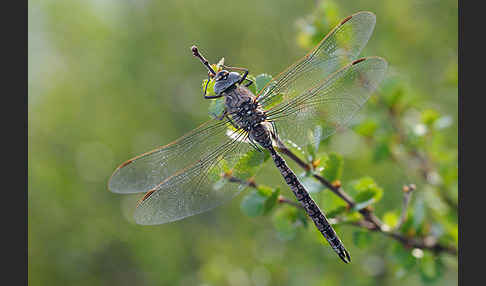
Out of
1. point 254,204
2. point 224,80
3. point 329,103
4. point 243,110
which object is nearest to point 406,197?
point 329,103

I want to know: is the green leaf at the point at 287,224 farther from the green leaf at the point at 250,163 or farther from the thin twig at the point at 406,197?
the thin twig at the point at 406,197

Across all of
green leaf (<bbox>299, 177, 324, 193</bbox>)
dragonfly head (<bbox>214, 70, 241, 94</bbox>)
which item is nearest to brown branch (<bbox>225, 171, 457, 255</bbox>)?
green leaf (<bbox>299, 177, 324, 193</bbox>)

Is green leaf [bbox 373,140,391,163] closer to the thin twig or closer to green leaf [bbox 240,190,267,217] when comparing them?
the thin twig

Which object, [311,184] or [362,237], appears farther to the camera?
[362,237]

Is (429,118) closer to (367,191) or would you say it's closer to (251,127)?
(367,191)

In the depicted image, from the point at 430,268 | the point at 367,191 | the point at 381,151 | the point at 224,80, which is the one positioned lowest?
the point at 430,268

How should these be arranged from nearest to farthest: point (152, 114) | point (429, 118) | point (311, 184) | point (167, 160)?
point (311, 184) → point (167, 160) → point (429, 118) → point (152, 114)

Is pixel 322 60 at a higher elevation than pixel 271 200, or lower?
higher
